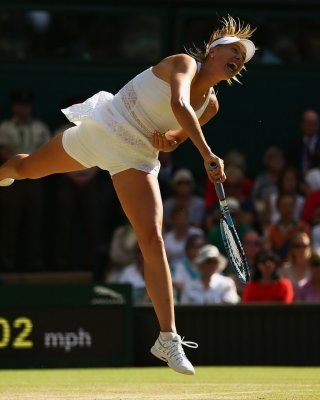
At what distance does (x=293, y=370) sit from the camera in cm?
938

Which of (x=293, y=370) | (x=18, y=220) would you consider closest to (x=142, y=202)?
(x=293, y=370)

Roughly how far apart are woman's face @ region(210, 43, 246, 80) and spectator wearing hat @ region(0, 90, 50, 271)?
21.2 ft

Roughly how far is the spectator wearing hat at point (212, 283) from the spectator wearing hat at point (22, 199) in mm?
2589

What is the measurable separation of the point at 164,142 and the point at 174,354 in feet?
3.96

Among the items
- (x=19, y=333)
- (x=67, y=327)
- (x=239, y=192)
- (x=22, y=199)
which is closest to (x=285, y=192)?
(x=239, y=192)

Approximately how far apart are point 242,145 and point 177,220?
3.25m

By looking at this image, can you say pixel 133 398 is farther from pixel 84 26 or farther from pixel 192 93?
pixel 84 26

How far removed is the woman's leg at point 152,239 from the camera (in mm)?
6820

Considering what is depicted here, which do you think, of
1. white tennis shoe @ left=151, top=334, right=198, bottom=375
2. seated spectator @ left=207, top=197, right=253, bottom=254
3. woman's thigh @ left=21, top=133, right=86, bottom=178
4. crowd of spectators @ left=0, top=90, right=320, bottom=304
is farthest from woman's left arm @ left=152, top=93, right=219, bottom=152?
seated spectator @ left=207, top=197, right=253, bottom=254

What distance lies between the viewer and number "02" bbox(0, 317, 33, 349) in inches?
406

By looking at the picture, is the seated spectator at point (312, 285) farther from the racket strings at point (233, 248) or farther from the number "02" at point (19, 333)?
the racket strings at point (233, 248)

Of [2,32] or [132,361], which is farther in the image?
[2,32]

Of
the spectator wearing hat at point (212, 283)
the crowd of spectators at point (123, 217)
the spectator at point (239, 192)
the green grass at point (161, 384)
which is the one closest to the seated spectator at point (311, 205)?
the crowd of spectators at point (123, 217)

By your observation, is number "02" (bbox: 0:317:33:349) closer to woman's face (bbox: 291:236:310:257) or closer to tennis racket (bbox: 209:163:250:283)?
woman's face (bbox: 291:236:310:257)
